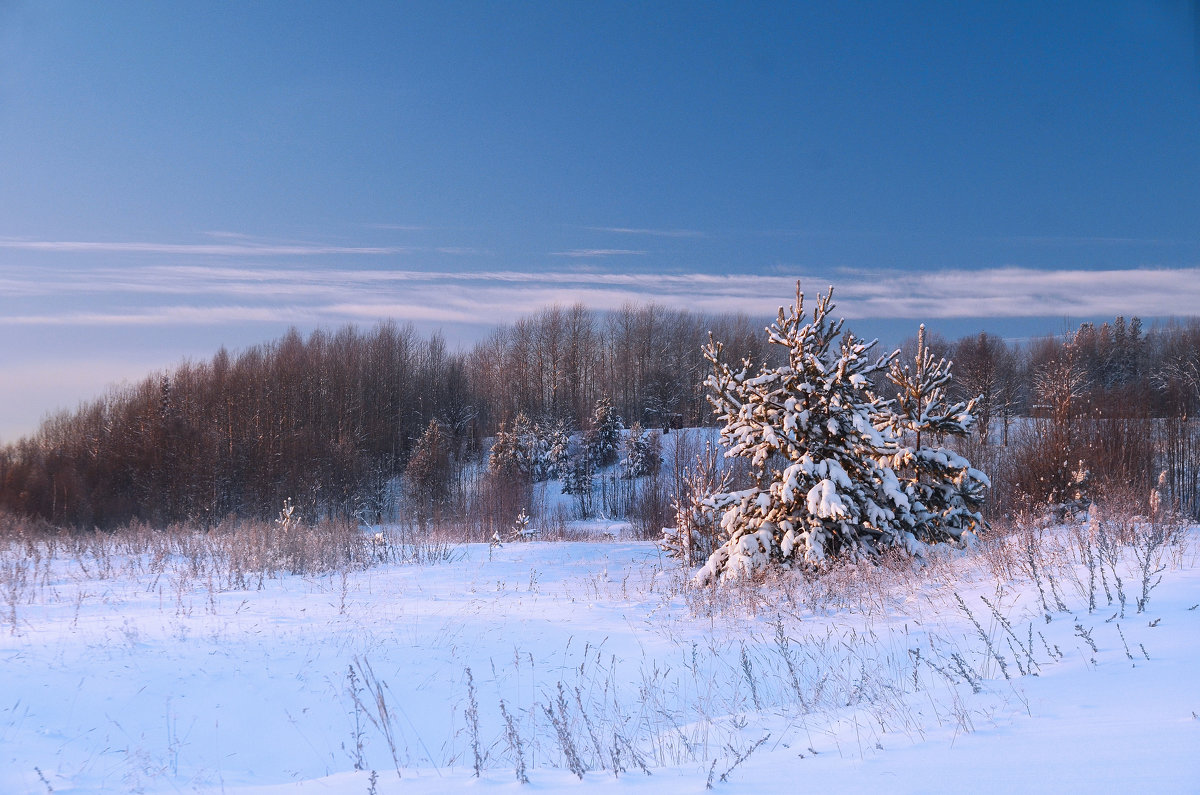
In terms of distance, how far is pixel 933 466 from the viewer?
12.4m

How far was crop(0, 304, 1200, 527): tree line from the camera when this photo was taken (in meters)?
27.3

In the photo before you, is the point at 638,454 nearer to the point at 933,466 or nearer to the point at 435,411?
the point at 435,411

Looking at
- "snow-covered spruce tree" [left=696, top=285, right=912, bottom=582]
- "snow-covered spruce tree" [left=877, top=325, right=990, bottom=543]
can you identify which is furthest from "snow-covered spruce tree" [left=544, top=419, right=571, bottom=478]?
"snow-covered spruce tree" [left=696, top=285, right=912, bottom=582]

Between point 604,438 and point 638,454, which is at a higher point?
point 604,438

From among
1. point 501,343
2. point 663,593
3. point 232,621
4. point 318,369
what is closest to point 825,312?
point 663,593

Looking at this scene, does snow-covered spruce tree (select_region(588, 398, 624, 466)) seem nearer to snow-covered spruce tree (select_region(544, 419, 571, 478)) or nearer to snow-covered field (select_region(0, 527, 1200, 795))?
snow-covered spruce tree (select_region(544, 419, 571, 478))

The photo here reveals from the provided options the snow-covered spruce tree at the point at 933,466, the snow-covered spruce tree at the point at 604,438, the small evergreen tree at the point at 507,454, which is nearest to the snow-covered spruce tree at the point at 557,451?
the snow-covered spruce tree at the point at 604,438

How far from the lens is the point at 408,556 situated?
605 inches

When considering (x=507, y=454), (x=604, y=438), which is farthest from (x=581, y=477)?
(x=604, y=438)

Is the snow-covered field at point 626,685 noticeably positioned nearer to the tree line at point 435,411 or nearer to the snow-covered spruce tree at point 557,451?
the tree line at point 435,411

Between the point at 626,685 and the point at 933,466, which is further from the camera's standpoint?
the point at 933,466

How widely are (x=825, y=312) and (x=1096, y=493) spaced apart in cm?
1342

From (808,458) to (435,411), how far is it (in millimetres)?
50522

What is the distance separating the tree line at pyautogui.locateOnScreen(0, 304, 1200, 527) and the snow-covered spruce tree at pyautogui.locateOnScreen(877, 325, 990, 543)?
30.8ft
